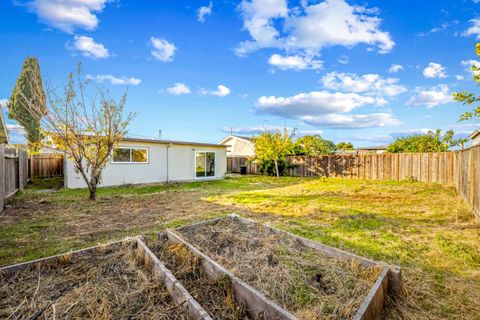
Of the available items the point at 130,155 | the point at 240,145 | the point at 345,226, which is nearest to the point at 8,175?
the point at 130,155

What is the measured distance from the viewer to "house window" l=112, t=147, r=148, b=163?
37.5ft

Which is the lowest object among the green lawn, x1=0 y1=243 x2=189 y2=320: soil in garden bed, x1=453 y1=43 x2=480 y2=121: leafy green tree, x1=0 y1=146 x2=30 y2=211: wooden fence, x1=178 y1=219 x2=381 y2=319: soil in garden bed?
the green lawn

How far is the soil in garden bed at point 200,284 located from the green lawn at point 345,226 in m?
1.44

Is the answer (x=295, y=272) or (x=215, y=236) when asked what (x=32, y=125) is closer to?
(x=215, y=236)

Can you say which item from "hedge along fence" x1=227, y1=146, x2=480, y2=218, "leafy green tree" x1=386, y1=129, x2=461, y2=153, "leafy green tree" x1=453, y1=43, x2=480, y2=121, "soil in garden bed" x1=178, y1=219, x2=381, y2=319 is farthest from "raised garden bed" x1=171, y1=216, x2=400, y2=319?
"leafy green tree" x1=386, y1=129, x2=461, y2=153

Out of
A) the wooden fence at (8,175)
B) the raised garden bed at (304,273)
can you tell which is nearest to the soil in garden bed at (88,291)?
the raised garden bed at (304,273)

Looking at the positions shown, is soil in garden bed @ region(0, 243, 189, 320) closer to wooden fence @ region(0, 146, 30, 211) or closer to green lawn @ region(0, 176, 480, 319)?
green lawn @ region(0, 176, 480, 319)

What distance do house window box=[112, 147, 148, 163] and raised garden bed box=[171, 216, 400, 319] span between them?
371 inches

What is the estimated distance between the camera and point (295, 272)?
8.30 ft

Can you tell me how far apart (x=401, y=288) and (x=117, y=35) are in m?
11.3

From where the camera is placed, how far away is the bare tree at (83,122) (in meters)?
7.21

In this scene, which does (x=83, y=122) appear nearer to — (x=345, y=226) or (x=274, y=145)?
(x=345, y=226)

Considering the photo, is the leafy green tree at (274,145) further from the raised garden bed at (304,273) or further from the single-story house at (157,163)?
the raised garden bed at (304,273)

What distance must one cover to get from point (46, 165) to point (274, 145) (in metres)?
14.9
